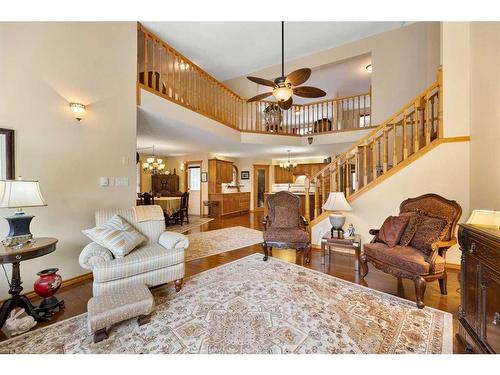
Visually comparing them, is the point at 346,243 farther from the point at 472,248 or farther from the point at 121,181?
the point at 121,181

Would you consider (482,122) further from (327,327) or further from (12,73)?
(12,73)

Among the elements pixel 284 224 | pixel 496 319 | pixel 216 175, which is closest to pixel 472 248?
pixel 496 319

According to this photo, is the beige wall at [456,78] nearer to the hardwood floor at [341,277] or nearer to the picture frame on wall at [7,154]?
the hardwood floor at [341,277]

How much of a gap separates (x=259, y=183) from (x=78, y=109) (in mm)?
7380

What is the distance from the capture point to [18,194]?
1709mm

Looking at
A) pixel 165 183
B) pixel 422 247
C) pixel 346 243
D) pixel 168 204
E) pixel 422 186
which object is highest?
pixel 165 183

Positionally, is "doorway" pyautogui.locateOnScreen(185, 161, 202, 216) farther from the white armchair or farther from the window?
the white armchair

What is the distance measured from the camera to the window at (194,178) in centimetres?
824

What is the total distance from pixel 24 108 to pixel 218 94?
3.57 metres

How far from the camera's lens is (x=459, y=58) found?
2.82 metres

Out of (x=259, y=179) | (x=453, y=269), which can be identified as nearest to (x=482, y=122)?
(x=453, y=269)

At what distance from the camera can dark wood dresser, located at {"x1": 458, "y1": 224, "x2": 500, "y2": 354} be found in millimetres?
1196

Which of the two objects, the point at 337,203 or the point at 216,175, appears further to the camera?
the point at 216,175

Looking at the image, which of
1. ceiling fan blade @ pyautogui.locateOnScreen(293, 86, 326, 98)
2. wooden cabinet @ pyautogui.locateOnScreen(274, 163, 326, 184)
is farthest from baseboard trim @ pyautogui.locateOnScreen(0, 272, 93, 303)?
wooden cabinet @ pyautogui.locateOnScreen(274, 163, 326, 184)
